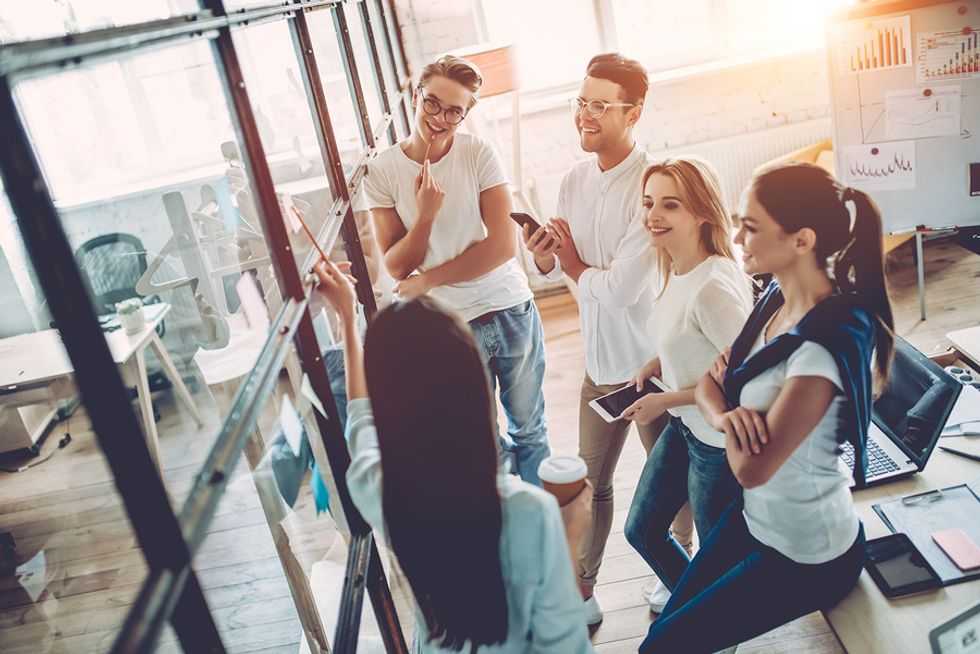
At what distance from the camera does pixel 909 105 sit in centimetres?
338

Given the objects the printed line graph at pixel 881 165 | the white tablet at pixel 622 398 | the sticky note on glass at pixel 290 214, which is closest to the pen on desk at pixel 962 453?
the white tablet at pixel 622 398

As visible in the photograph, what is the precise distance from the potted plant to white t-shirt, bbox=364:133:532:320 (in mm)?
1883

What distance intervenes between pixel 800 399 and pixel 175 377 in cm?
346

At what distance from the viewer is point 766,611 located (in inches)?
56.7

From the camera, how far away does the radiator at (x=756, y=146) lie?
471 centimetres

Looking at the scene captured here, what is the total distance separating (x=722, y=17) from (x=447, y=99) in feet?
11.4

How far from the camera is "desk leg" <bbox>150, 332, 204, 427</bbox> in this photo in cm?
374

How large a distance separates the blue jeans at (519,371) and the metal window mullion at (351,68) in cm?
67

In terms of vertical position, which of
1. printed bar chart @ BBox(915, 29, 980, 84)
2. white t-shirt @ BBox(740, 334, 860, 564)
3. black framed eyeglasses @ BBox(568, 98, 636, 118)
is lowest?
white t-shirt @ BBox(740, 334, 860, 564)

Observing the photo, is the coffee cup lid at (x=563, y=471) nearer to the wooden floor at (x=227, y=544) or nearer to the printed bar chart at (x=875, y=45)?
the wooden floor at (x=227, y=544)

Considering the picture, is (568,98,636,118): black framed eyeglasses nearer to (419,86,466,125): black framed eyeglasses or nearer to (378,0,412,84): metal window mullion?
(419,86,466,125): black framed eyeglasses

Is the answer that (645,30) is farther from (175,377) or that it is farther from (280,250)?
(280,250)

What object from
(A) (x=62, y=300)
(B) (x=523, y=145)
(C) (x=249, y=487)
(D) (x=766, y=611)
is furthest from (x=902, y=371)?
(B) (x=523, y=145)

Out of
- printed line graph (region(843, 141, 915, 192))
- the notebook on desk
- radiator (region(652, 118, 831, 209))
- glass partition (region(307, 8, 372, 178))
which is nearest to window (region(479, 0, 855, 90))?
radiator (region(652, 118, 831, 209))
